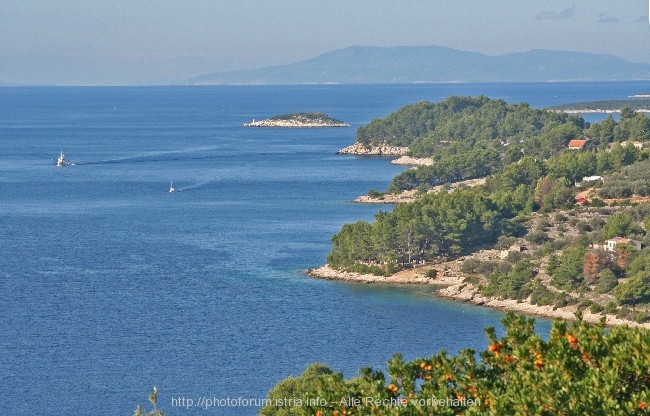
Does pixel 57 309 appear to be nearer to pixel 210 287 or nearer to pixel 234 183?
pixel 210 287

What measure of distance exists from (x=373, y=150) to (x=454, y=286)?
70.1 m

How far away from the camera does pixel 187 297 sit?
46.6 metres

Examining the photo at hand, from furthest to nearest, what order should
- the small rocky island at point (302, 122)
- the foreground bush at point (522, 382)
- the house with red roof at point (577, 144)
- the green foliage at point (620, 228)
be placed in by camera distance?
the small rocky island at point (302, 122)
the house with red roof at point (577, 144)
the green foliage at point (620, 228)
the foreground bush at point (522, 382)

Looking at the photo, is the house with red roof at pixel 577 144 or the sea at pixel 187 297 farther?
the house with red roof at pixel 577 144

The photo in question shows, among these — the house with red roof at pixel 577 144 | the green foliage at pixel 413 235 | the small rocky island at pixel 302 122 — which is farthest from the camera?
the small rocky island at pixel 302 122

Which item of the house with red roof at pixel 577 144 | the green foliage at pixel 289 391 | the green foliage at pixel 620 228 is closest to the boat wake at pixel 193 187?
the house with red roof at pixel 577 144

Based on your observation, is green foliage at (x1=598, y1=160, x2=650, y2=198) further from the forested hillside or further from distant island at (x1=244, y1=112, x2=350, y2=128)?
distant island at (x1=244, y1=112, x2=350, y2=128)

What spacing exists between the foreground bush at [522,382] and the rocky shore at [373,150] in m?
98.2

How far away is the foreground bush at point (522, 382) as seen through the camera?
1425cm

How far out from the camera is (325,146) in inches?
4882

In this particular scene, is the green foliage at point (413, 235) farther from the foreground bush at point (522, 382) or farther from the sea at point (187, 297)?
the foreground bush at point (522, 382)

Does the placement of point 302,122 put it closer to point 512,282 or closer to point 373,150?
point 373,150

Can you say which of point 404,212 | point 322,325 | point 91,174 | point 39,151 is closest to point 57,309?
point 322,325

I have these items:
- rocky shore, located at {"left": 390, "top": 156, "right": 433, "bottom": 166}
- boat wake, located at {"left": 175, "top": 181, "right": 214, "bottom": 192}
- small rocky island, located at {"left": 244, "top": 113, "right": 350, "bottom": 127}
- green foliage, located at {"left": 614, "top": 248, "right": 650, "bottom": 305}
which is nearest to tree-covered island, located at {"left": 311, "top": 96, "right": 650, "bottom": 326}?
green foliage, located at {"left": 614, "top": 248, "right": 650, "bottom": 305}
